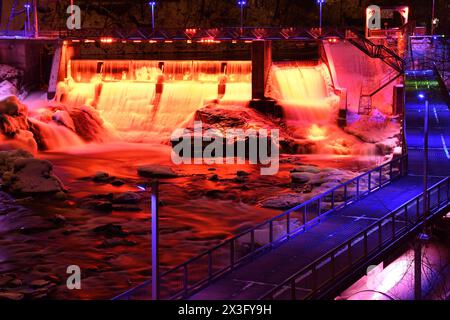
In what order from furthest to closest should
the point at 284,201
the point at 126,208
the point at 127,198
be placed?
the point at 127,198 < the point at 284,201 < the point at 126,208

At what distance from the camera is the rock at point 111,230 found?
20.2m

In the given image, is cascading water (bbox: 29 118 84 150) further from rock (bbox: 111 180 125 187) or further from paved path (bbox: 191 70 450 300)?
paved path (bbox: 191 70 450 300)

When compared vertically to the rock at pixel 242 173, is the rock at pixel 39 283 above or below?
below

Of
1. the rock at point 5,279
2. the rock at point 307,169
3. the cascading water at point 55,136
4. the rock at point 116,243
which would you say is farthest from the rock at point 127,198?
the cascading water at point 55,136

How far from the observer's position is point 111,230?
20422 millimetres

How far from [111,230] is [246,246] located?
Result: 5.27 m

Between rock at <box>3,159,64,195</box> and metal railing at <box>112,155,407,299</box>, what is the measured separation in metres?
9.55

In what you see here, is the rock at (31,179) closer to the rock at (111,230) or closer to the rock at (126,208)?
the rock at (126,208)

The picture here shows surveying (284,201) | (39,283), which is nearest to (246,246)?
(39,283)

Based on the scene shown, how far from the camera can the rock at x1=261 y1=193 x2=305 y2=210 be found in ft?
75.8

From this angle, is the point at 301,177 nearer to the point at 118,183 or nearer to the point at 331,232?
the point at 118,183

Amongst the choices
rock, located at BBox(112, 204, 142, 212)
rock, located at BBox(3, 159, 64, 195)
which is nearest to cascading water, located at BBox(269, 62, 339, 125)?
rock, located at BBox(3, 159, 64, 195)

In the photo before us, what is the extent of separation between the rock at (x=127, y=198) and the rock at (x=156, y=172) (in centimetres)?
382

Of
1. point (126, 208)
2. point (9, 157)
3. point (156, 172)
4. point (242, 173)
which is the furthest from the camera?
point (242, 173)
